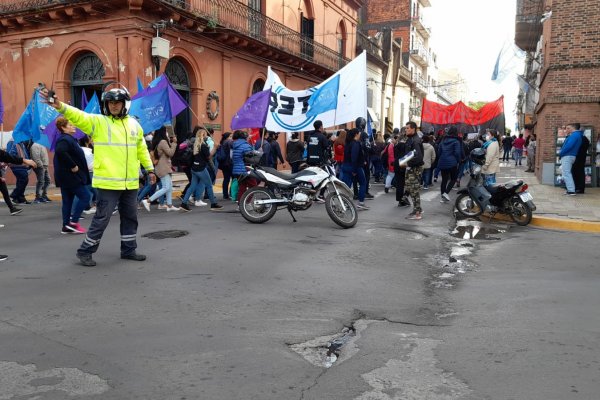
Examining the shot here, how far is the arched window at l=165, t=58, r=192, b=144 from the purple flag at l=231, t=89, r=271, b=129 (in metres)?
6.70

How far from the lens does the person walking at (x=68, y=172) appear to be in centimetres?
800

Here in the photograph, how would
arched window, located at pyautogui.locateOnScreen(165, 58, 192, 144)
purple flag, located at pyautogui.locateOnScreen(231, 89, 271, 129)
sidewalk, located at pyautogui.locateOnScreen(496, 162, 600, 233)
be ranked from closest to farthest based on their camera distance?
sidewalk, located at pyautogui.locateOnScreen(496, 162, 600, 233)
purple flag, located at pyautogui.locateOnScreen(231, 89, 271, 129)
arched window, located at pyautogui.locateOnScreen(165, 58, 192, 144)

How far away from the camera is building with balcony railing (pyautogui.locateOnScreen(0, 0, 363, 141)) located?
15484 mm

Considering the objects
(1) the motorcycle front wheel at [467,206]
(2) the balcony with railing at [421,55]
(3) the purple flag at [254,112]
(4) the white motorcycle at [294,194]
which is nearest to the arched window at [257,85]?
(3) the purple flag at [254,112]

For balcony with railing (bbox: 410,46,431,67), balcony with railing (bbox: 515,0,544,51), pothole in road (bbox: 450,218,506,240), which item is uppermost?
balcony with railing (bbox: 410,46,431,67)

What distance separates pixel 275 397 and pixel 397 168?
9.53 metres

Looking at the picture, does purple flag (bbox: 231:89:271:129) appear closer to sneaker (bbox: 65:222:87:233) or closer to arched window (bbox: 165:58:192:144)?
sneaker (bbox: 65:222:87:233)

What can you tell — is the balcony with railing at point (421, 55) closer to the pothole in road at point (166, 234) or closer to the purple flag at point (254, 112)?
the purple flag at point (254, 112)

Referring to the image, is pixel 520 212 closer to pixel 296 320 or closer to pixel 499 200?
pixel 499 200

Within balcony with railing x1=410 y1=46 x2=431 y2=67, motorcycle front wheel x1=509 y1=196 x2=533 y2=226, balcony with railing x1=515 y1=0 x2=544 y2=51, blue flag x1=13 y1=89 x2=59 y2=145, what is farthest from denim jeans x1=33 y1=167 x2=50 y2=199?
balcony with railing x1=410 y1=46 x2=431 y2=67

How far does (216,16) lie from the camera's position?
18.2m

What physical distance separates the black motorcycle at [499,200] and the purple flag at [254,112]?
4442 millimetres

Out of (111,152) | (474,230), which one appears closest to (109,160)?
(111,152)

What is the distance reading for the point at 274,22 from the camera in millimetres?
22344
